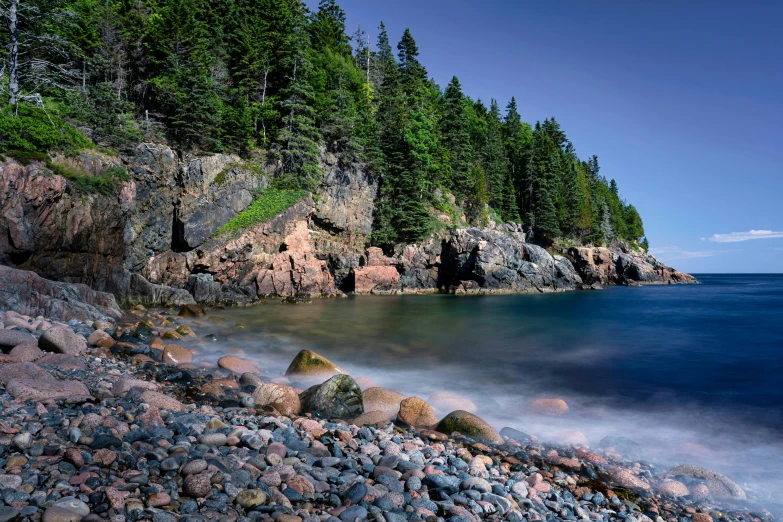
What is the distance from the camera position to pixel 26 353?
6875 mm

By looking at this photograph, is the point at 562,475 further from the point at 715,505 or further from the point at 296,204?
the point at 296,204

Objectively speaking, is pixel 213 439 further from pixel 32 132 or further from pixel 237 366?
pixel 32 132

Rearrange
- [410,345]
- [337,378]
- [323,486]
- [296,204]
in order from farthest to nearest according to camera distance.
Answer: [296,204] < [410,345] < [337,378] < [323,486]

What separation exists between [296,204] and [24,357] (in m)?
25.8

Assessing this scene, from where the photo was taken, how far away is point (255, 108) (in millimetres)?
33906

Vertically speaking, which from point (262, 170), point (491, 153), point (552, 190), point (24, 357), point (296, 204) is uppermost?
point (491, 153)

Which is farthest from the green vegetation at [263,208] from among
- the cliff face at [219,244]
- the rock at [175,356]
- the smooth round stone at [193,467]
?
the smooth round stone at [193,467]

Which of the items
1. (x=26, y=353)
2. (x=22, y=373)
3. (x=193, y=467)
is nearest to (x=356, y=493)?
(x=193, y=467)

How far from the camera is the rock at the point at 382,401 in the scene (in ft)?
24.7

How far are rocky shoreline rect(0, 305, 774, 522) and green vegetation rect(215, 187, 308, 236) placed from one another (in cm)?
2154

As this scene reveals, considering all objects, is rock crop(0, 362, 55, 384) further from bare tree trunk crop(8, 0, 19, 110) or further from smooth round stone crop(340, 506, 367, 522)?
bare tree trunk crop(8, 0, 19, 110)

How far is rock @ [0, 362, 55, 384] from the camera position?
5371 millimetres

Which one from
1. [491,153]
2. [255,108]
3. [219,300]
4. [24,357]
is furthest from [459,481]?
[491,153]

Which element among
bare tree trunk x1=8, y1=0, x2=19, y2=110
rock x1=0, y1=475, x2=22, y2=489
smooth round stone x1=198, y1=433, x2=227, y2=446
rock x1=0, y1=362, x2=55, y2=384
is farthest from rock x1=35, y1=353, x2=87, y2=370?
bare tree trunk x1=8, y1=0, x2=19, y2=110
